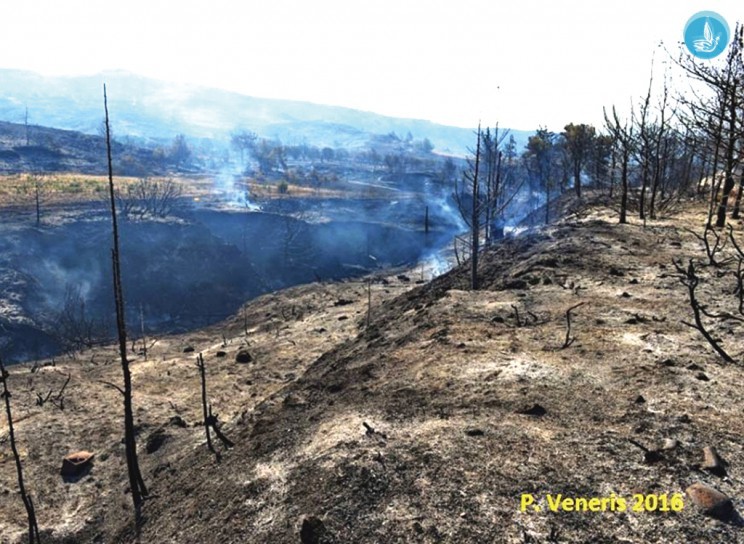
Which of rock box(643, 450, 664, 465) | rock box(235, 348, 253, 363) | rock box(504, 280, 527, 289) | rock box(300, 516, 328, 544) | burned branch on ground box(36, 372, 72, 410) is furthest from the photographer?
rock box(235, 348, 253, 363)

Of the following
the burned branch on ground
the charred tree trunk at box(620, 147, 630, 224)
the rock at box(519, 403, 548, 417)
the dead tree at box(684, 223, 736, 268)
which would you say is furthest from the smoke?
the rock at box(519, 403, 548, 417)

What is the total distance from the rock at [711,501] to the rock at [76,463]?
33.0ft

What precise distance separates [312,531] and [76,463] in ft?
23.9

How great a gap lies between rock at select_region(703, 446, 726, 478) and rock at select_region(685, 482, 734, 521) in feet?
1.08

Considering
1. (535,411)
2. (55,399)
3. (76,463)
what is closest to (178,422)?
(76,463)

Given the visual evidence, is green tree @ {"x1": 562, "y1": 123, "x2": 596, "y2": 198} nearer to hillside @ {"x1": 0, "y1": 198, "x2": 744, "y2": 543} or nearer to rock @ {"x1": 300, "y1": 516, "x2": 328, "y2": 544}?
hillside @ {"x1": 0, "y1": 198, "x2": 744, "y2": 543}

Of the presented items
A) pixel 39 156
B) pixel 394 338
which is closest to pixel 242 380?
pixel 394 338

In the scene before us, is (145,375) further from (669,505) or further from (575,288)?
(669,505)

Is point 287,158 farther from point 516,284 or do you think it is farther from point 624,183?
point 516,284

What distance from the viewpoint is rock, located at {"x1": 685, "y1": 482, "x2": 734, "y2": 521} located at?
3.99 meters

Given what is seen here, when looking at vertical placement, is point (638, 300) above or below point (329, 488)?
above

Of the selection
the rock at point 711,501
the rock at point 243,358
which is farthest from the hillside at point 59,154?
the rock at point 711,501

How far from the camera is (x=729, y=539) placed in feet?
12.4

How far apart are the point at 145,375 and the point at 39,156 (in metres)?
80.0
